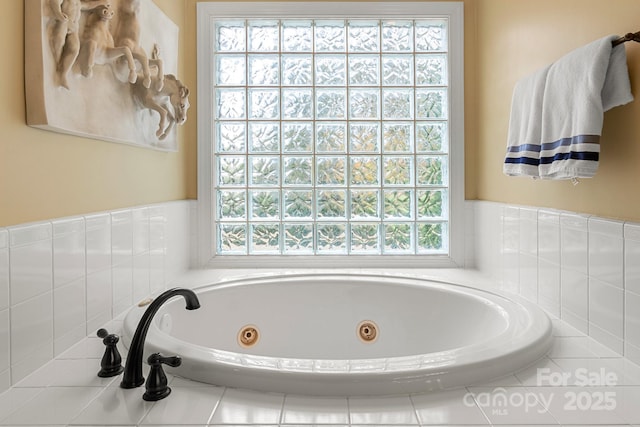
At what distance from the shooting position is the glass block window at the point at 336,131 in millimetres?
2445

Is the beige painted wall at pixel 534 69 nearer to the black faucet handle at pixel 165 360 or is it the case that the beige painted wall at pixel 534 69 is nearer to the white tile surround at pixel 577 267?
the white tile surround at pixel 577 267

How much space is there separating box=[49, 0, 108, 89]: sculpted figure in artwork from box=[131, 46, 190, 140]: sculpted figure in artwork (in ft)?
1.52

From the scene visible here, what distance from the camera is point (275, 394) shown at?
3.29ft

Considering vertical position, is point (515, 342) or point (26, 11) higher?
point (26, 11)

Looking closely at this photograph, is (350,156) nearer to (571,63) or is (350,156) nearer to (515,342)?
(571,63)

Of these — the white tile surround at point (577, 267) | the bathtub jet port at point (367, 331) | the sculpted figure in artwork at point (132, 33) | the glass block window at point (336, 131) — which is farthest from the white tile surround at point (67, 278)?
the white tile surround at point (577, 267)

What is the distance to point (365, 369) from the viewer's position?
102cm

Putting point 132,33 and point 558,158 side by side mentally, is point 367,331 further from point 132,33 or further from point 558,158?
point 132,33

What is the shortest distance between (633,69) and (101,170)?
1.74 metres

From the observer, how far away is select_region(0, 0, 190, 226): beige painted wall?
108cm

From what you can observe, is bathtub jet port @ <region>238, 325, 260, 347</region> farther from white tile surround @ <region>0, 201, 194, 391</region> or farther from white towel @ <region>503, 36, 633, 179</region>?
white towel @ <region>503, 36, 633, 179</region>

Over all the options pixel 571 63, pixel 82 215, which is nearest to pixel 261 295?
pixel 82 215

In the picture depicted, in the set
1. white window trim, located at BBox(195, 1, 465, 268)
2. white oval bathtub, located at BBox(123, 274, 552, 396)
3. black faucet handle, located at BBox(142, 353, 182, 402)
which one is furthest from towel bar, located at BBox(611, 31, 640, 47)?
black faucet handle, located at BBox(142, 353, 182, 402)

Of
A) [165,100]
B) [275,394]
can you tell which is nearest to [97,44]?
[165,100]
